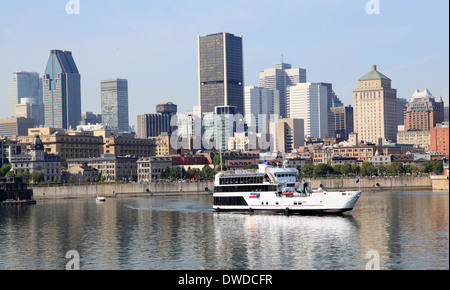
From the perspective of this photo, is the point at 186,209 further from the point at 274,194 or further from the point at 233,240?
the point at 233,240

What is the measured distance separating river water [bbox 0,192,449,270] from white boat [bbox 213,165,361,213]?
7.31ft

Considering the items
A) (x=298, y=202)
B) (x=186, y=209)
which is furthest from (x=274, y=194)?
(x=186, y=209)

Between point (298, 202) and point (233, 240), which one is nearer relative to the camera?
point (233, 240)

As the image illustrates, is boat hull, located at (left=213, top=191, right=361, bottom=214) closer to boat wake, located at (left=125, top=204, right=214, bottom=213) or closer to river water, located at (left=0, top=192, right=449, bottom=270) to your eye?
river water, located at (left=0, top=192, right=449, bottom=270)

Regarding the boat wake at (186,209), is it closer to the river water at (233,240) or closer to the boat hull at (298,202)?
the river water at (233,240)

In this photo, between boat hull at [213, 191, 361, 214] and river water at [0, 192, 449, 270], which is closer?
river water at [0, 192, 449, 270]

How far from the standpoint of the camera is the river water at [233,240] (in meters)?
65.9

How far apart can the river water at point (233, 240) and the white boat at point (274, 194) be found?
7.31 feet

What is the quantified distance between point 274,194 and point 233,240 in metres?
32.0

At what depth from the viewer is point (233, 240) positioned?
3246 inches

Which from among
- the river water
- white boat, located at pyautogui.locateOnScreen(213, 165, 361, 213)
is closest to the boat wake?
white boat, located at pyautogui.locateOnScreen(213, 165, 361, 213)

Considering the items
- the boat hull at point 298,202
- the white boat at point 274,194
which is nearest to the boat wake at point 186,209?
the white boat at point 274,194

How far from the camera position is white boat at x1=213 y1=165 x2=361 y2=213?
354 ft
